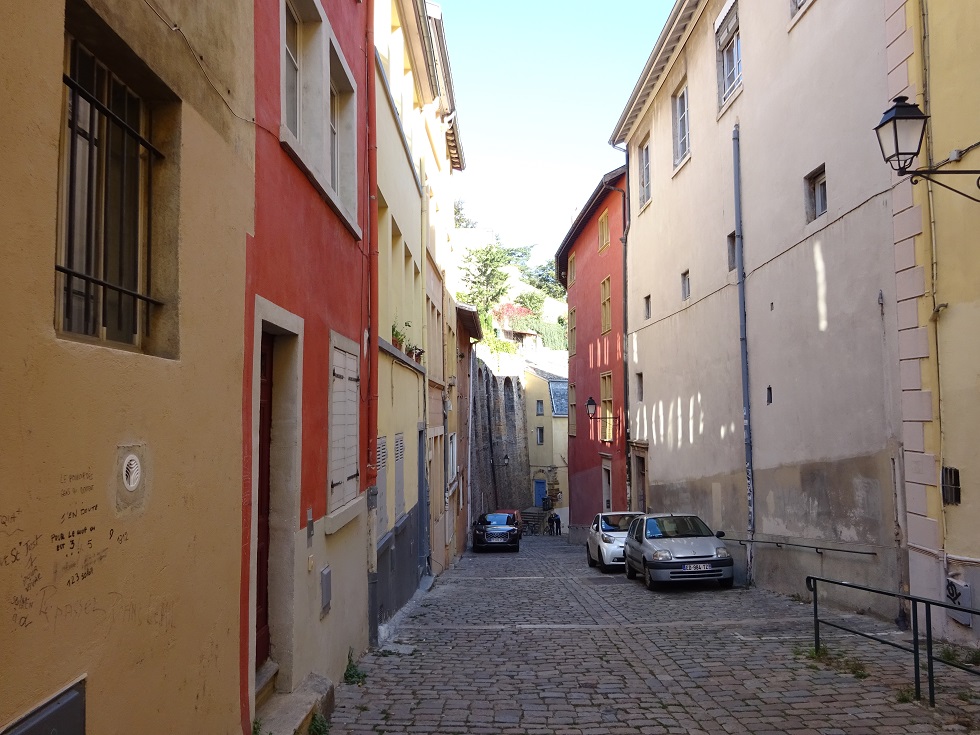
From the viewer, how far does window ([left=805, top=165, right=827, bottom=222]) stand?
41.5 feet

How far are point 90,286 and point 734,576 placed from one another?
45.9 ft

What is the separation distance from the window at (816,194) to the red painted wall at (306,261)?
7.25m

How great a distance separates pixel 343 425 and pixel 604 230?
22.7m

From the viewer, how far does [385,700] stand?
6.83 m

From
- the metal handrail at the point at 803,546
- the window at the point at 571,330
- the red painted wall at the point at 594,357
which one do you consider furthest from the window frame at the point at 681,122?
the window at the point at 571,330

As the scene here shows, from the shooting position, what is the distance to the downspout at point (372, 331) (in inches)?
361

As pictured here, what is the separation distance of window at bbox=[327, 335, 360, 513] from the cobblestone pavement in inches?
→ 68.2

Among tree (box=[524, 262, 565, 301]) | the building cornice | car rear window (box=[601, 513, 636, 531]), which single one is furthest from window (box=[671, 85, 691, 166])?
tree (box=[524, 262, 565, 301])

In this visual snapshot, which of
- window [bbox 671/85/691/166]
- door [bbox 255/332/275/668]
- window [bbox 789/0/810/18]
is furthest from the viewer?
window [bbox 671/85/691/166]

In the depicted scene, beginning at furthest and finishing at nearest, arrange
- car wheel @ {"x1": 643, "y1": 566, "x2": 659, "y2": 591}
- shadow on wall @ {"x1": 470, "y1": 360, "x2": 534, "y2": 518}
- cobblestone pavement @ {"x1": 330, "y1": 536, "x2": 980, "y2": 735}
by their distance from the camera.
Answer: shadow on wall @ {"x1": 470, "y1": 360, "x2": 534, "y2": 518}
car wheel @ {"x1": 643, "y1": 566, "x2": 659, "y2": 591}
cobblestone pavement @ {"x1": 330, "y1": 536, "x2": 980, "y2": 735}

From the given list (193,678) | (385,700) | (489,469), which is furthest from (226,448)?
(489,469)

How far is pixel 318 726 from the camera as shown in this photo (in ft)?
18.5

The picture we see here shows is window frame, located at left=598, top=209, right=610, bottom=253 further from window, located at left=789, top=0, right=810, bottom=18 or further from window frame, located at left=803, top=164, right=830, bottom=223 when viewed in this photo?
window frame, located at left=803, top=164, right=830, bottom=223

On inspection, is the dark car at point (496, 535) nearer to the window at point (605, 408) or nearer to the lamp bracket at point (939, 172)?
the window at point (605, 408)
